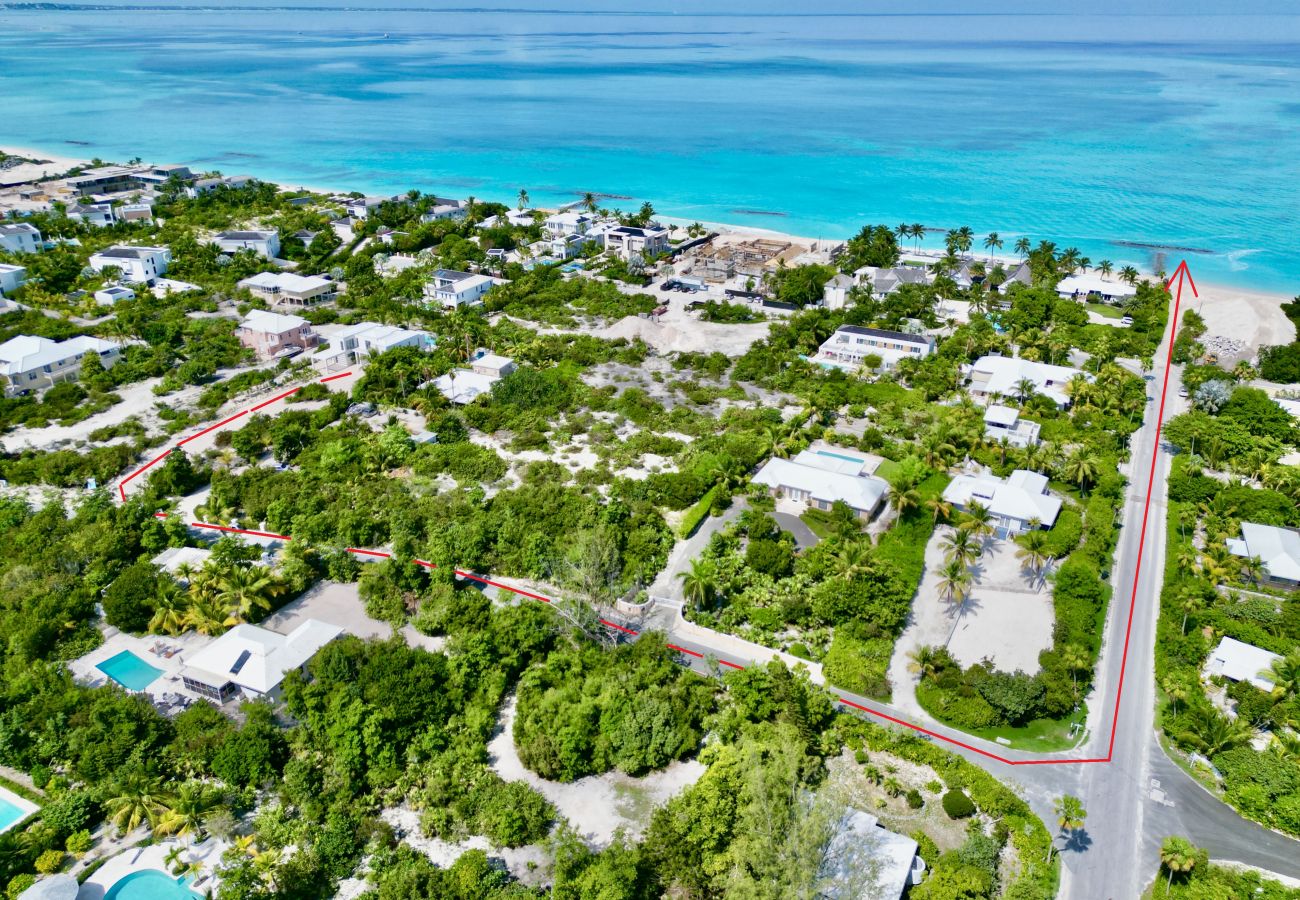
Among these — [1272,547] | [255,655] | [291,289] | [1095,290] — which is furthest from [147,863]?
[1095,290]

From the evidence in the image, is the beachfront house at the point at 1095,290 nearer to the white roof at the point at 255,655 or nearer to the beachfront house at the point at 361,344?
the beachfront house at the point at 361,344

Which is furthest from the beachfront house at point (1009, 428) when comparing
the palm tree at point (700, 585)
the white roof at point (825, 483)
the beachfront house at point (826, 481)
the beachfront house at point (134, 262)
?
the beachfront house at point (134, 262)

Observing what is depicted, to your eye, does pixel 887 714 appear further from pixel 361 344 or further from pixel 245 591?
pixel 361 344

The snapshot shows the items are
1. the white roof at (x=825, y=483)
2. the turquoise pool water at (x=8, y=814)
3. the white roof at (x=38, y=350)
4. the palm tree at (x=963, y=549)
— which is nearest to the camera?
the turquoise pool water at (x=8, y=814)

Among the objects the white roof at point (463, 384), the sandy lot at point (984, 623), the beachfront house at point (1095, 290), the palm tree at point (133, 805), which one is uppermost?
the beachfront house at point (1095, 290)

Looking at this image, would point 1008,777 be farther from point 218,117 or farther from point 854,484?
point 218,117

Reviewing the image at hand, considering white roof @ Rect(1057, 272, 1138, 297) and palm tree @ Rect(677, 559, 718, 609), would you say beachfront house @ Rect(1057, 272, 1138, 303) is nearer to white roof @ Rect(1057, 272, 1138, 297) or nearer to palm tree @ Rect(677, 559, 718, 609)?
white roof @ Rect(1057, 272, 1138, 297)
